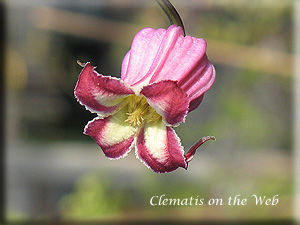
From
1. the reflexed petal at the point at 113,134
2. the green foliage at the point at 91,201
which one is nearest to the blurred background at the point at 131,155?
the green foliage at the point at 91,201

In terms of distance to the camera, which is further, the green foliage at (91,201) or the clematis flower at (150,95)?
the green foliage at (91,201)

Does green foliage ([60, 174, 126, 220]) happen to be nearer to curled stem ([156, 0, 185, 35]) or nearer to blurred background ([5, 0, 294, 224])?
blurred background ([5, 0, 294, 224])

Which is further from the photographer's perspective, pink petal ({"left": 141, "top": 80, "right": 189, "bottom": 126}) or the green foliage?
the green foliage

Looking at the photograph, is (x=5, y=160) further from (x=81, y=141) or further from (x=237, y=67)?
(x=237, y=67)

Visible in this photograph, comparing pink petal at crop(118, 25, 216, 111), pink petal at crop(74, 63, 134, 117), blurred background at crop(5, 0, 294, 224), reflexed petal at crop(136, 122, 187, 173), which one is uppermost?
blurred background at crop(5, 0, 294, 224)

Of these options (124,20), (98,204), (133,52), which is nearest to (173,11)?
(133,52)

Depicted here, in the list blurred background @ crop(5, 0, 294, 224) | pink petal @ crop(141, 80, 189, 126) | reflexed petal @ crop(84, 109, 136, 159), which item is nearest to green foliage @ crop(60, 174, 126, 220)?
blurred background @ crop(5, 0, 294, 224)

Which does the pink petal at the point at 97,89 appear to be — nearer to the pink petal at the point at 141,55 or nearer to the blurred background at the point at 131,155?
the pink petal at the point at 141,55
